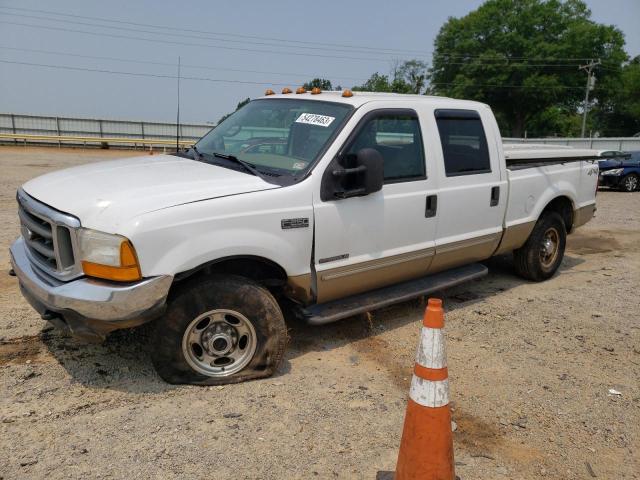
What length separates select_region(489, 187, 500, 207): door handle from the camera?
16.9 feet

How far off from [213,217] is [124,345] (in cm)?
146

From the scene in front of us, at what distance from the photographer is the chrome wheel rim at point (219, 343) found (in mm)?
3482

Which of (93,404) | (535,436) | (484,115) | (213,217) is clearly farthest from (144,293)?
(484,115)

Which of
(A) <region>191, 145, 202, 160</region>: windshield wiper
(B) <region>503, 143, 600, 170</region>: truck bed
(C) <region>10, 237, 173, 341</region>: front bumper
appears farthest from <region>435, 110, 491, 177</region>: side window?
(C) <region>10, 237, 173, 341</region>: front bumper

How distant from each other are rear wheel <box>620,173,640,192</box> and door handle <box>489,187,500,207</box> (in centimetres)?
1405

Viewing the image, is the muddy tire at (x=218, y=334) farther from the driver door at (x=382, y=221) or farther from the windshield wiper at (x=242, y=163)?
the windshield wiper at (x=242, y=163)

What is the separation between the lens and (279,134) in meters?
4.31

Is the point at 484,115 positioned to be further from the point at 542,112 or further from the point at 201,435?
the point at 542,112

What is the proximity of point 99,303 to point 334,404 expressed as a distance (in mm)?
1558

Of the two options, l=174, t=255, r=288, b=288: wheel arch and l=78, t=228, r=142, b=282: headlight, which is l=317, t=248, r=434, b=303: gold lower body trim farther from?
l=78, t=228, r=142, b=282: headlight

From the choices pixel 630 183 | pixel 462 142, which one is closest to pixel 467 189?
pixel 462 142

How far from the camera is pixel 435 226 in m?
4.64

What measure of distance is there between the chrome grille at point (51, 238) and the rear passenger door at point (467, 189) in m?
2.86

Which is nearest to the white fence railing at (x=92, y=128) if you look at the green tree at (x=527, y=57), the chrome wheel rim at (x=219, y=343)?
the chrome wheel rim at (x=219, y=343)
